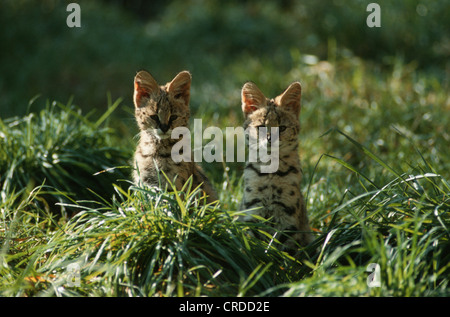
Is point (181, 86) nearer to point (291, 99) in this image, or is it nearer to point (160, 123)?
point (160, 123)

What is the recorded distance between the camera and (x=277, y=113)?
4.43 metres

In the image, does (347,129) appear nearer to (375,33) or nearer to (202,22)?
(375,33)

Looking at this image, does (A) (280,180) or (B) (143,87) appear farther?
(B) (143,87)

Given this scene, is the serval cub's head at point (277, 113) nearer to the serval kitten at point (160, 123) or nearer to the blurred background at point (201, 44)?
the serval kitten at point (160, 123)

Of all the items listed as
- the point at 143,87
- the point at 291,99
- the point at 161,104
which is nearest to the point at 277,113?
the point at 291,99

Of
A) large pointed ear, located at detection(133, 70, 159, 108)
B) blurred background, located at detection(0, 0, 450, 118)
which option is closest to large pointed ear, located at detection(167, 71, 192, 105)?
large pointed ear, located at detection(133, 70, 159, 108)

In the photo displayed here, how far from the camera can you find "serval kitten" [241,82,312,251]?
14.1ft

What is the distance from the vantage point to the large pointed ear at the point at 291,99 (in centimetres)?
447

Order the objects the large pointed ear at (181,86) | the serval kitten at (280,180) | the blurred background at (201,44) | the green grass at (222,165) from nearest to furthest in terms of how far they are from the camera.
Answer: the green grass at (222,165), the serval kitten at (280,180), the large pointed ear at (181,86), the blurred background at (201,44)

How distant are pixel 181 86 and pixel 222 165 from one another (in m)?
2.05

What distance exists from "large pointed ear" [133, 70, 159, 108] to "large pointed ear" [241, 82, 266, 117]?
76 cm

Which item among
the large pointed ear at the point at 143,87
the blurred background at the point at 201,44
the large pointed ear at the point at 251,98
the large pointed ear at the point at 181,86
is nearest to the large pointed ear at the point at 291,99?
the large pointed ear at the point at 251,98

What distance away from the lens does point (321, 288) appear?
3.17m

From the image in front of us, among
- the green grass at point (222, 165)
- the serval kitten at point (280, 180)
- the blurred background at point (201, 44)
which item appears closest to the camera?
the green grass at point (222, 165)
